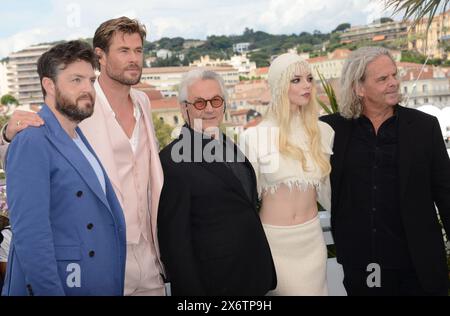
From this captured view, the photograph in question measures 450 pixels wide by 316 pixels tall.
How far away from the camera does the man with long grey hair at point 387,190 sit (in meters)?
1.97

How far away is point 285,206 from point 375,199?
350mm

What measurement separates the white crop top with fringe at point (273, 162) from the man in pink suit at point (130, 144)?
13.3 inches

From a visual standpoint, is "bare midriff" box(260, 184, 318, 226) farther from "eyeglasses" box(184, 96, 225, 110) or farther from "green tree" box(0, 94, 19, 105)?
"green tree" box(0, 94, 19, 105)

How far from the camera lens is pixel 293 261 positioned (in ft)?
6.33

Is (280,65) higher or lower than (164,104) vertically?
higher

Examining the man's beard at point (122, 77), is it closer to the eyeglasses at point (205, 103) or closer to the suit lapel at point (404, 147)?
the eyeglasses at point (205, 103)

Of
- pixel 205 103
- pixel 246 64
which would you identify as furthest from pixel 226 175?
pixel 246 64

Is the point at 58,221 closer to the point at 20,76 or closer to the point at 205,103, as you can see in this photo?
the point at 205,103

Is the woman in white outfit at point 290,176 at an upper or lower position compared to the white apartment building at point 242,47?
lower

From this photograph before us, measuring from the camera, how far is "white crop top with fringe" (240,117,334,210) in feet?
6.37

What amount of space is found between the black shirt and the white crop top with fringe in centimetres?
15

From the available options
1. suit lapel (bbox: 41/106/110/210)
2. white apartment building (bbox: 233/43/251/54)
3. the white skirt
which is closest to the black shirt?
the white skirt

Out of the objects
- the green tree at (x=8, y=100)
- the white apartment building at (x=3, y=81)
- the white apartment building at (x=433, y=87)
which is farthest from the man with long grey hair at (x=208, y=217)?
the white apartment building at (x=3, y=81)
